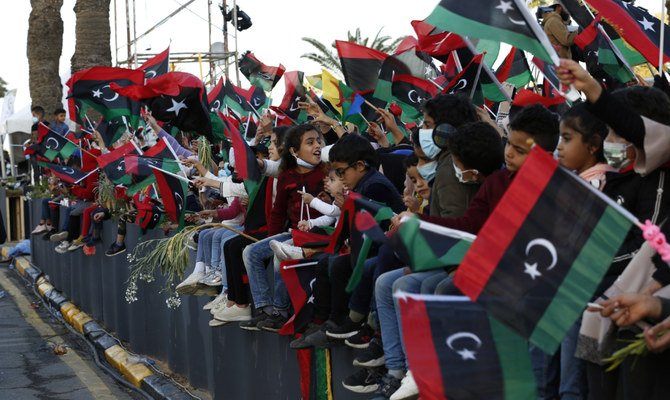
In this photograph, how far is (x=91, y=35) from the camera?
2042 centimetres

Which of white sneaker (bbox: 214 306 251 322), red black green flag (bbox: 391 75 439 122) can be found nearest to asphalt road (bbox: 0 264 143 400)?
white sneaker (bbox: 214 306 251 322)

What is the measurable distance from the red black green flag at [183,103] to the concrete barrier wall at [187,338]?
4.17 feet

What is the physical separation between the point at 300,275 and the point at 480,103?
2224 mm

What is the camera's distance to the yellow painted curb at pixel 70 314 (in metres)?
14.3

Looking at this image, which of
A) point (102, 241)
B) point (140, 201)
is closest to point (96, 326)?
point (102, 241)

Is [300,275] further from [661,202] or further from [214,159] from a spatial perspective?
[214,159]

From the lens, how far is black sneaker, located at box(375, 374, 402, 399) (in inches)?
200

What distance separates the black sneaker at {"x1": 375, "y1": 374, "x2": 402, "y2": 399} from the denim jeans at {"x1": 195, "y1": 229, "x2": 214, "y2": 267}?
11.7ft

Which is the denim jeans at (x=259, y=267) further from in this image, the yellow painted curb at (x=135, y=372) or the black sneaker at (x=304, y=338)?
the yellow painted curb at (x=135, y=372)

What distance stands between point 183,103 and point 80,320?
179 inches

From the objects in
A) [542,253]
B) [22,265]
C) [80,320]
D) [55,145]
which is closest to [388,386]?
[542,253]

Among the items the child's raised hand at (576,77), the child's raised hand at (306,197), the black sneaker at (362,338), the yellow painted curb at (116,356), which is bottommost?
the yellow painted curb at (116,356)

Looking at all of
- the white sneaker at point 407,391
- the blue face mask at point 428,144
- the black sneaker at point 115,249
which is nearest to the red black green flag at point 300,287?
the blue face mask at point 428,144

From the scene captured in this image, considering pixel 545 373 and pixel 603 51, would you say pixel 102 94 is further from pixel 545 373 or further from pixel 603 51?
pixel 545 373
